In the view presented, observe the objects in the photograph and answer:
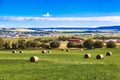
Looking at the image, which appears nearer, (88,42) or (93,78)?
(93,78)

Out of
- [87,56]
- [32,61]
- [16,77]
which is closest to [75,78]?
[16,77]

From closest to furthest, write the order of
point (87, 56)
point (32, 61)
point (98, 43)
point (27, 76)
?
point (27, 76)
point (32, 61)
point (87, 56)
point (98, 43)

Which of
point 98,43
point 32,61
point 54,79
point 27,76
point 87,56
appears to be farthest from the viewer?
point 98,43

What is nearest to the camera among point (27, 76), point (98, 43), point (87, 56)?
point (27, 76)

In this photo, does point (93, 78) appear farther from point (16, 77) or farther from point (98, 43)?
point (98, 43)

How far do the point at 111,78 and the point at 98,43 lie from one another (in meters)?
79.4

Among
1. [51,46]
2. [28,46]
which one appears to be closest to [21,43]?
[28,46]

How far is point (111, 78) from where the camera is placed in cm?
2723

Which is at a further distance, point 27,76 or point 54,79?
point 27,76

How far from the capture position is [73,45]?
111250mm

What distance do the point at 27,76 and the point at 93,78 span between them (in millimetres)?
5699

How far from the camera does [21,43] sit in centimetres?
11012

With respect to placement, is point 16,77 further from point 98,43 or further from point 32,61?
point 98,43

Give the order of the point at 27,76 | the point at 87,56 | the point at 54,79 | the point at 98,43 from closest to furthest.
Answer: the point at 54,79
the point at 27,76
the point at 87,56
the point at 98,43
